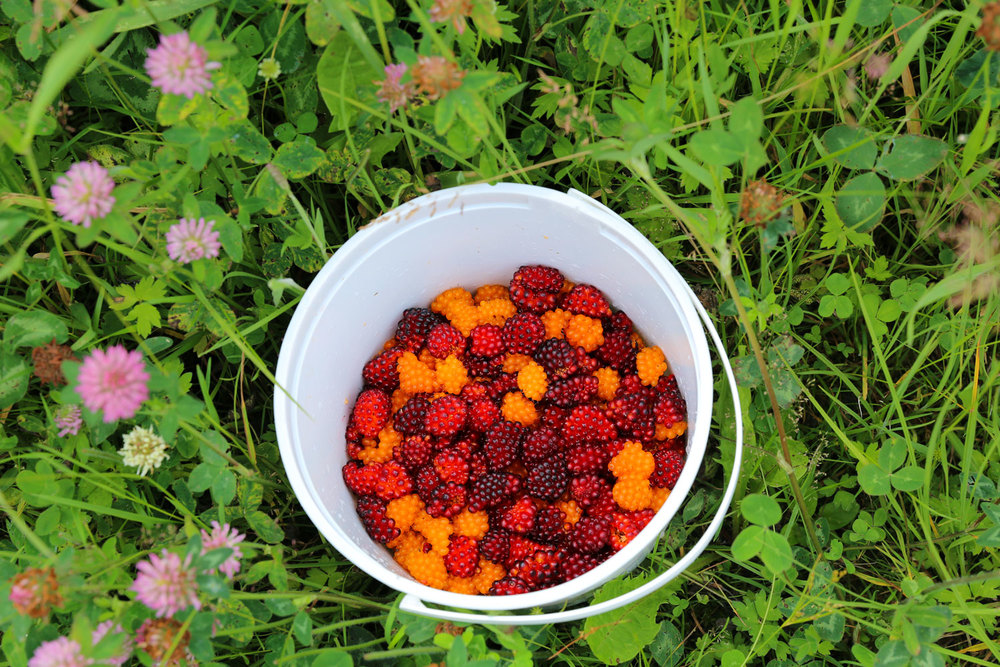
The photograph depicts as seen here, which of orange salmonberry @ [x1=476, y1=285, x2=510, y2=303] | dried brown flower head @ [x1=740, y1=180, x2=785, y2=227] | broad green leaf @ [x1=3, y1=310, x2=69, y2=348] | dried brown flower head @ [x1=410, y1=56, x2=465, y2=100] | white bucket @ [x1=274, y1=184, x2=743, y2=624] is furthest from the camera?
orange salmonberry @ [x1=476, y1=285, x2=510, y2=303]

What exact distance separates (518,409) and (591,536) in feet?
1.20

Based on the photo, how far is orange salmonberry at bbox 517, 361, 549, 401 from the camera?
6.23ft

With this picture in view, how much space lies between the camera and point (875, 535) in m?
1.89

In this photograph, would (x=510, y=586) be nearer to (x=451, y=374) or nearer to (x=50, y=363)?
(x=451, y=374)

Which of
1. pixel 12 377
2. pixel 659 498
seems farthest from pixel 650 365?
pixel 12 377

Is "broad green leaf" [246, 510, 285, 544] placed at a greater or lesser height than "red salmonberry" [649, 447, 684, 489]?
greater

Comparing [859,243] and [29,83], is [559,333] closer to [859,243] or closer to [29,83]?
[859,243]

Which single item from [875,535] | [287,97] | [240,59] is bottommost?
[875,535]

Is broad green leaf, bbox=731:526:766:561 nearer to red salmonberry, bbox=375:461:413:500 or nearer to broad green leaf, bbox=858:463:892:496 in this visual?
broad green leaf, bbox=858:463:892:496

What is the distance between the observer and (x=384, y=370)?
199 centimetres

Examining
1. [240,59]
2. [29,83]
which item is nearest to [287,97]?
[240,59]

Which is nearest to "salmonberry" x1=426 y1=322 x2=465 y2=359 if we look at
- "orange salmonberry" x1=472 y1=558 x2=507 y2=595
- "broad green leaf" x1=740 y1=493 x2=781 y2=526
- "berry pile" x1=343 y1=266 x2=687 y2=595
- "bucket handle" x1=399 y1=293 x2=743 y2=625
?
"berry pile" x1=343 y1=266 x2=687 y2=595

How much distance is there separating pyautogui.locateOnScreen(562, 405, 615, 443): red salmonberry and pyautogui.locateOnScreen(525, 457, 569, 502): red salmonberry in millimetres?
79

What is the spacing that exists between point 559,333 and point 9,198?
130 cm
